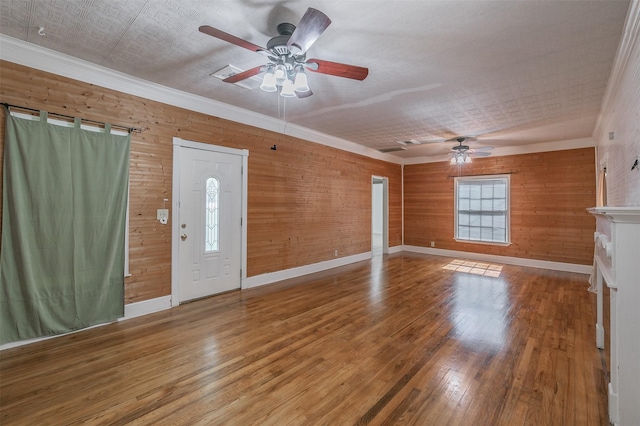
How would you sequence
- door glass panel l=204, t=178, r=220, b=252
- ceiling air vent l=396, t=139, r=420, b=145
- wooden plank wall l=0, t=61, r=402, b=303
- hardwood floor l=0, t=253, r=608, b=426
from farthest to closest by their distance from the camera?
ceiling air vent l=396, t=139, r=420, b=145 → door glass panel l=204, t=178, r=220, b=252 → wooden plank wall l=0, t=61, r=402, b=303 → hardwood floor l=0, t=253, r=608, b=426

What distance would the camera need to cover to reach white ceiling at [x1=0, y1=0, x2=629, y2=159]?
219 cm

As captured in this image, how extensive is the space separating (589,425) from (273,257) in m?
4.16

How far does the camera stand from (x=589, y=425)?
1843 mm

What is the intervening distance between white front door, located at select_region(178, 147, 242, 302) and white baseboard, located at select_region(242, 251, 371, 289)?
0.89 ft

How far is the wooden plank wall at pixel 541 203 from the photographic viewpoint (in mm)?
6051

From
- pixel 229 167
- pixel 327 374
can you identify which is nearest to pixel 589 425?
pixel 327 374

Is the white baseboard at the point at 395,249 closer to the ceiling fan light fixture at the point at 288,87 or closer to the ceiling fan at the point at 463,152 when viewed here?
the ceiling fan at the point at 463,152

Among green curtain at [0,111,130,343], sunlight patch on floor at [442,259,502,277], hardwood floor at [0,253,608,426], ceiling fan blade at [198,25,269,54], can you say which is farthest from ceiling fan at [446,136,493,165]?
green curtain at [0,111,130,343]

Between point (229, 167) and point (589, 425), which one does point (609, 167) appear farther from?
point (229, 167)

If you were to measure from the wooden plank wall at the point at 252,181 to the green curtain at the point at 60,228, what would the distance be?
171 mm

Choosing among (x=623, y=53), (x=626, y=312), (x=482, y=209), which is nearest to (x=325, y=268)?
(x=482, y=209)

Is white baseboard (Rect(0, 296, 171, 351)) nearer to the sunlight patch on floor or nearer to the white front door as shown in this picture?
the white front door

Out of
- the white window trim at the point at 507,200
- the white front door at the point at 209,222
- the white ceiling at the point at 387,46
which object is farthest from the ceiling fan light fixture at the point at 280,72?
the white window trim at the point at 507,200

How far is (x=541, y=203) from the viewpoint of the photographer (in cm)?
654
